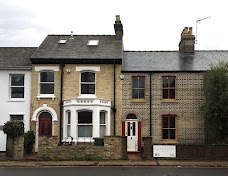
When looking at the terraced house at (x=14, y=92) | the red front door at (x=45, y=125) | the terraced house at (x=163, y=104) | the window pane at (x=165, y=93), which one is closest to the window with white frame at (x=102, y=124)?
the terraced house at (x=163, y=104)

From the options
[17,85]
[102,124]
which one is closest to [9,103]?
[17,85]

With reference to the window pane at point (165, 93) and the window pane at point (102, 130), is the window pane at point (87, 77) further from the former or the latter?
the window pane at point (165, 93)

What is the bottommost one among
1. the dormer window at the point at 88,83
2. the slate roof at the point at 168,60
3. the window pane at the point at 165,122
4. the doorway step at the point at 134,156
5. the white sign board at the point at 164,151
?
the doorway step at the point at 134,156

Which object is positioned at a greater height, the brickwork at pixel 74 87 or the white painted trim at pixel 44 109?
the brickwork at pixel 74 87

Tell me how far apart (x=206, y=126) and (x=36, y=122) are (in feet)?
40.5

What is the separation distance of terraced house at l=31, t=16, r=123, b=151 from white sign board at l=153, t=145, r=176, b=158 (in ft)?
14.2

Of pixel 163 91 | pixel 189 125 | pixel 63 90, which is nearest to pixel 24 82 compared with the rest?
pixel 63 90

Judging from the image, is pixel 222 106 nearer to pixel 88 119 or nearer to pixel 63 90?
pixel 88 119

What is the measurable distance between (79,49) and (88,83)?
3147mm

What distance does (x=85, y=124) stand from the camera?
1039 inches

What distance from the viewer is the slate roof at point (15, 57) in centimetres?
2814

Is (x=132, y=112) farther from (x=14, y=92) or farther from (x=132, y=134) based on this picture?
(x=14, y=92)

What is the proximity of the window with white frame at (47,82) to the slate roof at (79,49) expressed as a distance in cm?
126

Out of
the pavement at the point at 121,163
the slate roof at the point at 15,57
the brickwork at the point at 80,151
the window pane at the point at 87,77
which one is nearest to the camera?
the pavement at the point at 121,163
